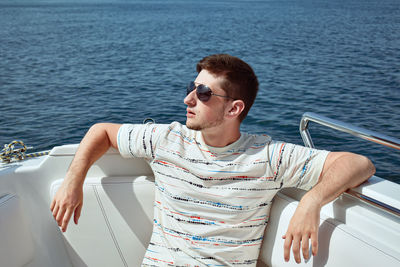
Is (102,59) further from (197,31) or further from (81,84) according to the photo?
(197,31)

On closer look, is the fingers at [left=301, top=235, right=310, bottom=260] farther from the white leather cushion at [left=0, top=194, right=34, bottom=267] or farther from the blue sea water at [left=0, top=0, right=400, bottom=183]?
the blue sea water at [left=0, top=0, right=400, bottom=183]

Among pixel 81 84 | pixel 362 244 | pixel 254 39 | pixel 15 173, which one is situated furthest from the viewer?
pixel 254 39

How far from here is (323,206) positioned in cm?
165

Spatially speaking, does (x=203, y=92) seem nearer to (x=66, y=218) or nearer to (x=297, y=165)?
(x=297, y=165)

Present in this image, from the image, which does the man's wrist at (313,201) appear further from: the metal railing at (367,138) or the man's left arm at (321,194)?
the metal railing at (367,138)

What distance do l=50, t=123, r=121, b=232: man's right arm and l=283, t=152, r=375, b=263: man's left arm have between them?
876 mm

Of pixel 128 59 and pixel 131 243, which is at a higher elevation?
pixel 131 243

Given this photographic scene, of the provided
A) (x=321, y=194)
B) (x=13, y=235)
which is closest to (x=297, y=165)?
(x=321, y=194)

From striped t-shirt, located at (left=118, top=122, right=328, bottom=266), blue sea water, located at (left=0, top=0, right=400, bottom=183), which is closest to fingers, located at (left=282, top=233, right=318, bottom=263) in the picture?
striped t-shirt, located at (left=118, top=122, right=328, bottom=266)

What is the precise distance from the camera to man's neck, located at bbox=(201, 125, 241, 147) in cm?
181

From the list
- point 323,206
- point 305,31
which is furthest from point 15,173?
point 305,31

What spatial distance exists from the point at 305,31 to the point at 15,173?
22137 mm

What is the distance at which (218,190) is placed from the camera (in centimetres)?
173

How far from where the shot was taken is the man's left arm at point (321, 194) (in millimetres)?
1462
